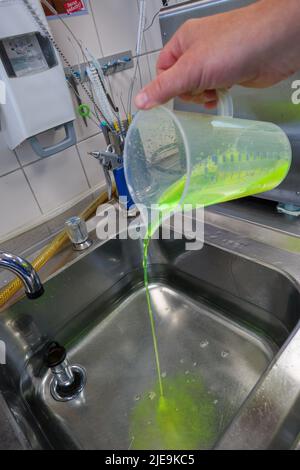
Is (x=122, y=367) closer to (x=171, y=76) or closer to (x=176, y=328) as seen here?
(x=176, y=328)

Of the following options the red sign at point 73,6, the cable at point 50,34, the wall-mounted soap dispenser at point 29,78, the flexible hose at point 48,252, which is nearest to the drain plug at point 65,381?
the flexible hose at point 48,252

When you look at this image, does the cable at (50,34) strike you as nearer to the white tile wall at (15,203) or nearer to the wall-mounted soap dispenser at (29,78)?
the wall-mounted soap dispenser at (29,78)

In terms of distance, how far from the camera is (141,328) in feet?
2.62

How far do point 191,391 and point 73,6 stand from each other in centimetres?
97

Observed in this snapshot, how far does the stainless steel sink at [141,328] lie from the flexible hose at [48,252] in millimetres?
33

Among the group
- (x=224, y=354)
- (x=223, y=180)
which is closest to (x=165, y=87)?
(x=223, y=180)

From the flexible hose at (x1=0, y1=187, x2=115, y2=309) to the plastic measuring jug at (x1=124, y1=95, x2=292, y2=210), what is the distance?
33cm

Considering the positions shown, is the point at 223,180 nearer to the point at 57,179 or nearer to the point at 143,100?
the point at 143,100

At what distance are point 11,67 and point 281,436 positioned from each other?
31.4 inches

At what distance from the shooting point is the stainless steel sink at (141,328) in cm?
61

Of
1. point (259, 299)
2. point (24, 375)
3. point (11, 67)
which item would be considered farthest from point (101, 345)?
point (11, 67)

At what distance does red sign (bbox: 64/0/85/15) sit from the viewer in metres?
0.73

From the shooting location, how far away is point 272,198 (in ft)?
→ 2.31
